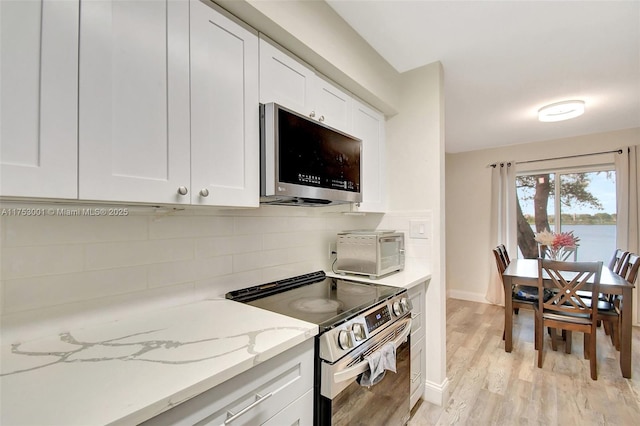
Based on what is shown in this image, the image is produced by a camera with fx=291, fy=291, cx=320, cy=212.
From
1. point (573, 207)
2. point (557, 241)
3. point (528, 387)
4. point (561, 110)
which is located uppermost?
point (561, 110)

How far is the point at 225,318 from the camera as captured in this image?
1.13 meters

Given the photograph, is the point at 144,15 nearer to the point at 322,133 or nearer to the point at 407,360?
the point at 322,133

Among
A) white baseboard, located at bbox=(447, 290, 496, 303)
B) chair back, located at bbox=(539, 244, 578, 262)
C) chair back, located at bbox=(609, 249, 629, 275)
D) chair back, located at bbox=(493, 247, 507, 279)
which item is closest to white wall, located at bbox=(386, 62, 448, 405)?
chair back, located at bbox=(493, 247, 507, 279)

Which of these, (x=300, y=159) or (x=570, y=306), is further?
(x=570, y=306)

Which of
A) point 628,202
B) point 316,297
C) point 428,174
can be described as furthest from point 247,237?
point 628,202

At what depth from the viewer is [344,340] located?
114cm

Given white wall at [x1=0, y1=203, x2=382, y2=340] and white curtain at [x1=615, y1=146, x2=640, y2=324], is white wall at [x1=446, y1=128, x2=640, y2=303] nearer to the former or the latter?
white curtain at [x1=615, y1=146, x2=640, y2=324]

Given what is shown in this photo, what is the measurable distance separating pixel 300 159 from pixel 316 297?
712 mm

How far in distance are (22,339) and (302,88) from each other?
1455 mm

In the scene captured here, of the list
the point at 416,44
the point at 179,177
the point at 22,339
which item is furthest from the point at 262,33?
the point at 22,339

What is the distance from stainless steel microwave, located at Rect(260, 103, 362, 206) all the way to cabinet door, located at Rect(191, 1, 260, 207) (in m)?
0.06

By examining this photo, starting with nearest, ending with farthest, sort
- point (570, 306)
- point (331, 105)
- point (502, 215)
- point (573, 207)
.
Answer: point (331, 105)
point (570, 306)
point (573, 207)
point (502, 215)

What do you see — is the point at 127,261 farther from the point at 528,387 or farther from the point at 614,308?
the point at 614,308

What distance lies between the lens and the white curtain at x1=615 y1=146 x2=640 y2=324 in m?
3.41
